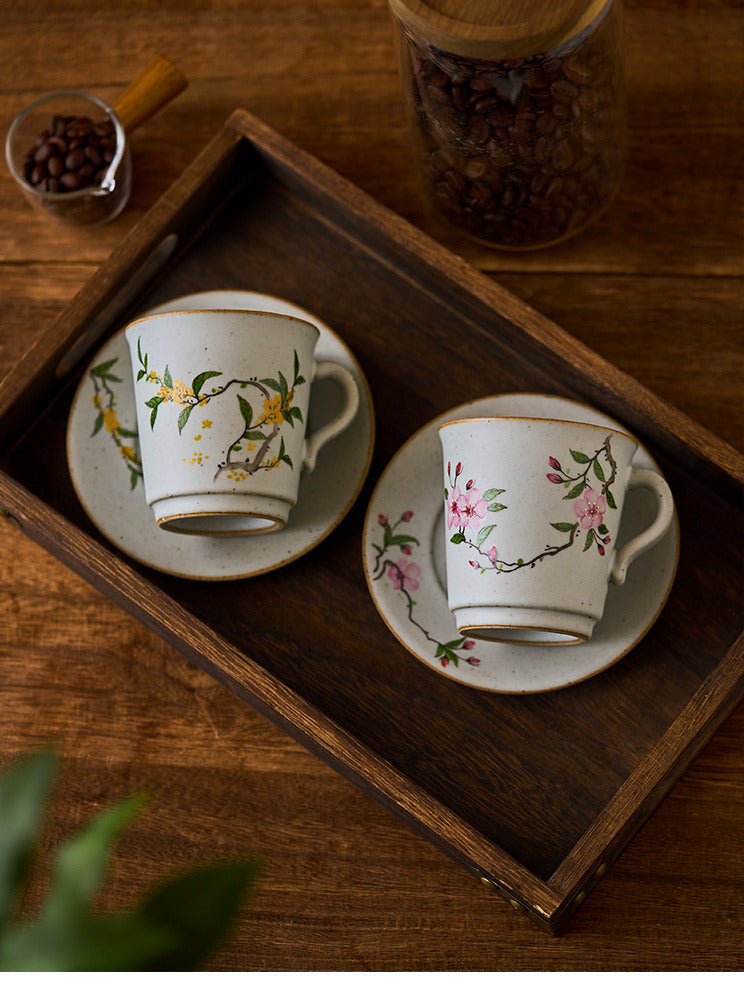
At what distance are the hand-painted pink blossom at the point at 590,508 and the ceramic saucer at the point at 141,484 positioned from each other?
6.8 inches

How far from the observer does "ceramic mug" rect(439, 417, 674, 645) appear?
64 centimetres

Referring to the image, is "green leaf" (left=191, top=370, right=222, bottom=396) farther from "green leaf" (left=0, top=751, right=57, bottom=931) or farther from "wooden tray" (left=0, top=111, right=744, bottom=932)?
"green leaf" (left=0, top=751, right=57, bottom=931)

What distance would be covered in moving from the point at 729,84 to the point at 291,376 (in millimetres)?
478

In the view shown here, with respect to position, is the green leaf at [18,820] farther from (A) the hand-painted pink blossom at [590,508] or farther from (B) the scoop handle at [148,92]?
(B) the scoop handle at [148,92]

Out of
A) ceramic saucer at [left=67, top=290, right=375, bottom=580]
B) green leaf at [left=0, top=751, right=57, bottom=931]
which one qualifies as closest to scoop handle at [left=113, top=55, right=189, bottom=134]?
ceramic saucer at [left=67, top=290, right=375, bottom=580]

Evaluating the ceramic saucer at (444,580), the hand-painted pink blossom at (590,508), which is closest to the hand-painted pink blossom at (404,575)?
the ceramic saucer at (444,580)

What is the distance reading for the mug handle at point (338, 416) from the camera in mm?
713

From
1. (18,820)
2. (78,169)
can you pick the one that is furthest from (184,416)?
(18,820)

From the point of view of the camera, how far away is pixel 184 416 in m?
0.68

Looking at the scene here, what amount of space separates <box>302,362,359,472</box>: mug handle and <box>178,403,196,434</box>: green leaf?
9 cm

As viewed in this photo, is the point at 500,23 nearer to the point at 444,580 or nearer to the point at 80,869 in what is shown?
the point at 444,580

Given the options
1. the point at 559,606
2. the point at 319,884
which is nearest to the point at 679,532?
the point at 559,606

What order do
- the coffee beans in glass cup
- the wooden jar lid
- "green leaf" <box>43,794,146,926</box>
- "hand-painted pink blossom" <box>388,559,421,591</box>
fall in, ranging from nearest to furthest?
1. "green leaf" <box>43,794,146,926</box>
2. the wooden jar lid
3. "hand-painted pink blossom" <box>388,559,421,591</box>
4. the coffee beans in glass cup

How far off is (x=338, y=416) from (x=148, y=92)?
1.14ft
